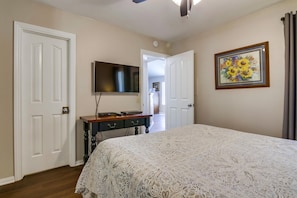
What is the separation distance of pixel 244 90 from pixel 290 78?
0.63 meters

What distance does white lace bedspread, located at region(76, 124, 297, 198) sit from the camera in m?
0.74

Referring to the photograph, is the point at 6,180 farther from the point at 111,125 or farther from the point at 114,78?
the point at 114,78

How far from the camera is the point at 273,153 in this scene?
1.17 meters

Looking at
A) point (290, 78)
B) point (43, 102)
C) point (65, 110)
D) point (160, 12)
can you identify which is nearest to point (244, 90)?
point (290, 78)

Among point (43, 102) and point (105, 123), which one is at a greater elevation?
point (43, 102)

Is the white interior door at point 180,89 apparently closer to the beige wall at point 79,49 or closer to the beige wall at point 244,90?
the beige wall at point 244,90

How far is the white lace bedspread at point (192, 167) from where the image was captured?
2.43ft

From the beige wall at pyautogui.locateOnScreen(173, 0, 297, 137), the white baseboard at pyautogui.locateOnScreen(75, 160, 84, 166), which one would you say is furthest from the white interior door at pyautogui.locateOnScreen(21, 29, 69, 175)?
the beige wall at pyautogui.locateOnScreen(173, 0, 297, 137)

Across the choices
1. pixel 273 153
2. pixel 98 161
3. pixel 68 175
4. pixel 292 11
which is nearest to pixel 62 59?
pixel 68 175

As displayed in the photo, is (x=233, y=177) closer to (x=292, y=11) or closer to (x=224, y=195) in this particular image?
(x=224, y=195)

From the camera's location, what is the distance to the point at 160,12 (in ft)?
8.15

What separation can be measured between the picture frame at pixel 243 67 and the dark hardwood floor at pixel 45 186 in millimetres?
2783

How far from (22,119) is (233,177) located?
2566 mm

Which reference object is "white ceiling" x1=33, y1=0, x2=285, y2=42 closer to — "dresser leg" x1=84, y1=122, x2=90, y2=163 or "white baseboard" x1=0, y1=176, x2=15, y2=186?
"dresser leg" x1=84, y1=122, x2=90, y2=163
